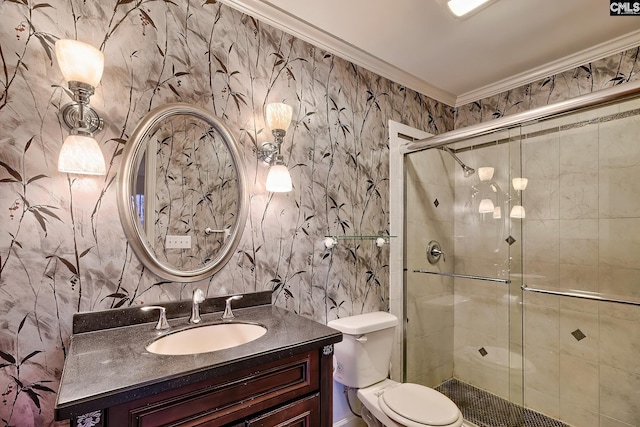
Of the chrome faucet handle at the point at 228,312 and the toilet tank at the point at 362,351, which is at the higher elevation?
the chrome faucet handle at the point at 228,312

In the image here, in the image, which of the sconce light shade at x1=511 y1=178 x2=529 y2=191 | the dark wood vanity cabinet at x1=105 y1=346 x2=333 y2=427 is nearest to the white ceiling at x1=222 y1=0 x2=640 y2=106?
the sconce light shade at x1=511 y1=178 x2=529 y2=191

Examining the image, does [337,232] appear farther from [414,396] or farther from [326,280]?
[414,396]

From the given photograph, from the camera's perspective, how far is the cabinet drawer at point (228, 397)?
Answer: 0.85m

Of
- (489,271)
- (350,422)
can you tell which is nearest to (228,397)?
(350,422)

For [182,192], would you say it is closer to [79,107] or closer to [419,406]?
[79,107]

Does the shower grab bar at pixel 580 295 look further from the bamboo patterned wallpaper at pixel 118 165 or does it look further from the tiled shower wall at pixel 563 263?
the bamboo patterned wallpaper at pixel 118 165

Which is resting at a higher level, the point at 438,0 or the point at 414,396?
the point at 438,0

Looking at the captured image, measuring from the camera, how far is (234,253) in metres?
1.58

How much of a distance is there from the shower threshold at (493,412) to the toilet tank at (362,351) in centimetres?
78

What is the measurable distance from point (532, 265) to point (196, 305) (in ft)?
6.99

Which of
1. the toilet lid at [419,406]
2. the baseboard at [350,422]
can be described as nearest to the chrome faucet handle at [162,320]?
the toilet lid at [419,406]

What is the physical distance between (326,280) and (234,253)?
628 millimetres

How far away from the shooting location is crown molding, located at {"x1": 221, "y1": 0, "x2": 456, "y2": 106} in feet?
5.41

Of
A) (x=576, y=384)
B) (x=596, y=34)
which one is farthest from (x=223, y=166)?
(x=576, y=384)
